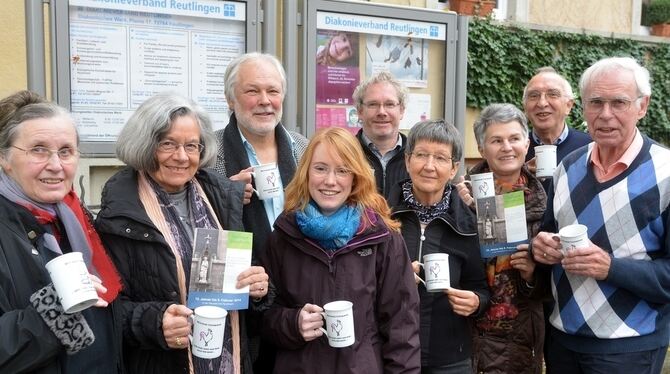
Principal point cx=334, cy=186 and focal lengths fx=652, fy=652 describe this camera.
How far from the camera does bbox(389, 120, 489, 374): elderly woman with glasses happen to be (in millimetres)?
2738

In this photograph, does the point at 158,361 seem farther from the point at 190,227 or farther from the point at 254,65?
the point at 254,65

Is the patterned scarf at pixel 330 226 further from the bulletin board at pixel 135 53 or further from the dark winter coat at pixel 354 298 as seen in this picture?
the bulletin board at pixel 135 53

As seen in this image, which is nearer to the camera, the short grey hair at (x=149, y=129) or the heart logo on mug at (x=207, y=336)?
the heart logo on mug at (x=207, y=336)

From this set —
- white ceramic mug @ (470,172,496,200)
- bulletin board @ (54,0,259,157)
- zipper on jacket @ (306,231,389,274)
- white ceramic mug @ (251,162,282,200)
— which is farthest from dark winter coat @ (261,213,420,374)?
bulletin board @ (54,0,259,157)

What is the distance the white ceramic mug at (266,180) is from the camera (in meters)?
2.79

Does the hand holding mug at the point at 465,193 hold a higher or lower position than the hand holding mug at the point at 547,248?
higher

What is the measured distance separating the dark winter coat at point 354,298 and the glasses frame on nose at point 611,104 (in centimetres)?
95

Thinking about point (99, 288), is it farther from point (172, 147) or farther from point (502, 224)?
point (502, 224)

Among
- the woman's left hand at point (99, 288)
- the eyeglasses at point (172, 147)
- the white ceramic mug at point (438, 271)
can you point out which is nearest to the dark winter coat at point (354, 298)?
the white ceramic mug at point (438, 271)

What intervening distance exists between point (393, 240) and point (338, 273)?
261 mm

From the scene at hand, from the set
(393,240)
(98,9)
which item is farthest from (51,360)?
(98,9)

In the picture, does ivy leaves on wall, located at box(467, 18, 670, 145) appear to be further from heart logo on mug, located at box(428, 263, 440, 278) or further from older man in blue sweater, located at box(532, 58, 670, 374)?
heart logo on mug, located at box(428, 263, 440, 278)

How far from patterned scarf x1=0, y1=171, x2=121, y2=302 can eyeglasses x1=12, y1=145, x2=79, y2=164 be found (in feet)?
0.34

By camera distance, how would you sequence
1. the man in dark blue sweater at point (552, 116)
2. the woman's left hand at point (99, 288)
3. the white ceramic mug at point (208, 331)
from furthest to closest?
the man in dark blue sweater at point (552, 116) → the white ceramic mug at point (208, 331) → the woman's left hand at point (99, 288)
